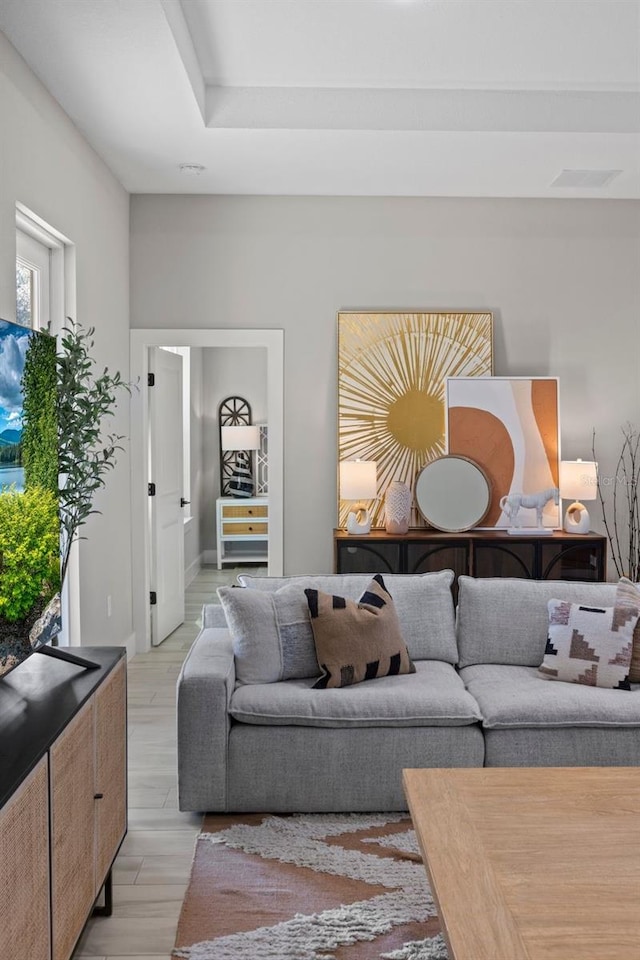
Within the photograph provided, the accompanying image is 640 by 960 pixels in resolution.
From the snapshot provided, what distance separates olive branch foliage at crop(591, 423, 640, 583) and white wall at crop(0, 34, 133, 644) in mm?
2960

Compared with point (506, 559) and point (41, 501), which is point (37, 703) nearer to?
point (41, 501)

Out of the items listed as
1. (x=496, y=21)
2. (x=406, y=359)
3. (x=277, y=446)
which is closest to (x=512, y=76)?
(x=496, y=21)

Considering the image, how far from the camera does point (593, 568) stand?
4945 millimetres

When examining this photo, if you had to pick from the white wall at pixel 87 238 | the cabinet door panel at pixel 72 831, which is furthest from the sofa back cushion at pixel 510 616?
the white wall at pixel 87 238

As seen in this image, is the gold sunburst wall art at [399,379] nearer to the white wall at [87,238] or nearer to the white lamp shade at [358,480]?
the white lamp shade at [358,480]

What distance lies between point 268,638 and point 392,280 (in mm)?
2843

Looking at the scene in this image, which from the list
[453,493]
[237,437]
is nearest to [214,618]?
[453,493]

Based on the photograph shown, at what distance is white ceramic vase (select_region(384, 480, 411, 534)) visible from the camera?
5008 millimetres

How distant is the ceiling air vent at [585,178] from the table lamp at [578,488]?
1.60m

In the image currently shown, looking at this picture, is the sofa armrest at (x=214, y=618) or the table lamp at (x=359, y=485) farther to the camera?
the table lamp at (x=359, y=485)

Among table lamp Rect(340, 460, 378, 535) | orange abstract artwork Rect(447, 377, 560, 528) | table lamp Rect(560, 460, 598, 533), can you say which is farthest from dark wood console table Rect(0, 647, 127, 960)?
table lamp Rect(560, 460, 598, 533)

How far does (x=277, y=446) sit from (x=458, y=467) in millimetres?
1122

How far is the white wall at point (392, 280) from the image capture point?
5.32 meters

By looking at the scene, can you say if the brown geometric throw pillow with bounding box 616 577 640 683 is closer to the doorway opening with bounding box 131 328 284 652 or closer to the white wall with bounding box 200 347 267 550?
the doorway opening with bounding box 131 328 284 652
